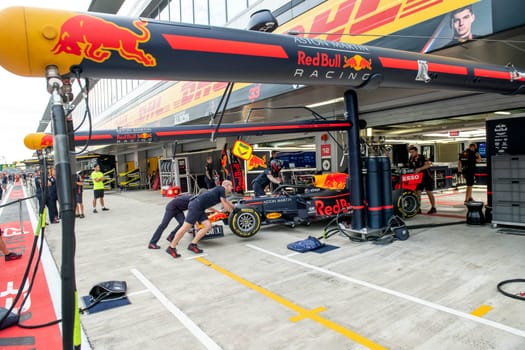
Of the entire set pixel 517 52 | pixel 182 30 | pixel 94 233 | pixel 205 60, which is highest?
pixel 517 52

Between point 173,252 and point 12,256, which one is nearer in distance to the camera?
point 173,252

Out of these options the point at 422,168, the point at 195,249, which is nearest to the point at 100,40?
the point at 195,249

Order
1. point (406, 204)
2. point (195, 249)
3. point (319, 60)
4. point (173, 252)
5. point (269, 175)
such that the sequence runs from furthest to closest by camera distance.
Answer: point (269, 175) < point (406, 204) < point (195, 249) < point (173, 252) < point (319, 60)

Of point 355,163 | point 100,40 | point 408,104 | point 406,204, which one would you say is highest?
point 408,104

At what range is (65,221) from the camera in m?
1.68

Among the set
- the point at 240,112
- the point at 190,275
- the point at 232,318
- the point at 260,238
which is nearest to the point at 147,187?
the point at 240,112

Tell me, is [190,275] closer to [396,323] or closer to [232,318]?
[232,318]

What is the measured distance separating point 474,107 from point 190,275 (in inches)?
344

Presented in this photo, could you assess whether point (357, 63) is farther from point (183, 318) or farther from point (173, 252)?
point (173, 252)

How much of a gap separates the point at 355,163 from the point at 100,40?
17.6 ft

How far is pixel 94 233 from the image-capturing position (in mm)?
9273

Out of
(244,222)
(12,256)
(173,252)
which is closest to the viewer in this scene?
(173,252)

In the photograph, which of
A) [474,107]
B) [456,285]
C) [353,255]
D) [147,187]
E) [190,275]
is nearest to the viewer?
[456,285]

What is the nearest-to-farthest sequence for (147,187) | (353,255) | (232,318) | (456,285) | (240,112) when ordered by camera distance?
(232,318) → (456,285) → (353,255) → (240,112) → (147,187)
